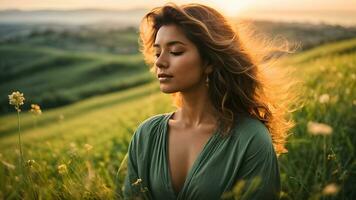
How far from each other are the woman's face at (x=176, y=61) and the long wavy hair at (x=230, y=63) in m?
0.05

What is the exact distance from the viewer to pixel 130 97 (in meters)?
18.7

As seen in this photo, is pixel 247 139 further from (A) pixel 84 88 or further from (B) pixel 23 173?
(A) pixel 84 88

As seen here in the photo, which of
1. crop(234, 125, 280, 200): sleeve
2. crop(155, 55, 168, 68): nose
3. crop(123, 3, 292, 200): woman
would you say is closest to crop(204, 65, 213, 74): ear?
crop(123, 3, 292, 200): woman

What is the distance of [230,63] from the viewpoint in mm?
3250

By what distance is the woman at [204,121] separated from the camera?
285 cm

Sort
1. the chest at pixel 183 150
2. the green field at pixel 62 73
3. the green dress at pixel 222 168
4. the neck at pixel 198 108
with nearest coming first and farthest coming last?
the green dress at pixel 222 168, the chest at pixel 183 150, the neck at pixel 198 108, the green field at pixel 62 73

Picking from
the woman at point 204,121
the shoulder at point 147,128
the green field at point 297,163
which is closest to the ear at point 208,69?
the woman at point 204,121

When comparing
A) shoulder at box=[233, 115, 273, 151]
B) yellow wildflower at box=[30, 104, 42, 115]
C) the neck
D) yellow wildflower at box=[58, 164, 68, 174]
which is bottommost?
yellow wildflower at box=[58, 164, 68, 174]

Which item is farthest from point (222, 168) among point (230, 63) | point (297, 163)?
point (297, 163)

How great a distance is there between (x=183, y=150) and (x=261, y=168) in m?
0.53

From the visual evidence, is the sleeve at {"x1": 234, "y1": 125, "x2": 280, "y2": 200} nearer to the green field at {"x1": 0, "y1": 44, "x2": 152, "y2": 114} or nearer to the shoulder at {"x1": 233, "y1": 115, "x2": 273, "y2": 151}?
the shoulder at {"x1": 233, "y1": 115, "x2": 273, "y2": 151}

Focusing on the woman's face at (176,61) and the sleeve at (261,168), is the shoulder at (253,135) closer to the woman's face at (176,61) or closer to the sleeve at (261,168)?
the sleeve at (261,168)

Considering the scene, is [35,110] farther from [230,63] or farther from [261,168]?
[261,168]

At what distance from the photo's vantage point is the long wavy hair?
311 cm
